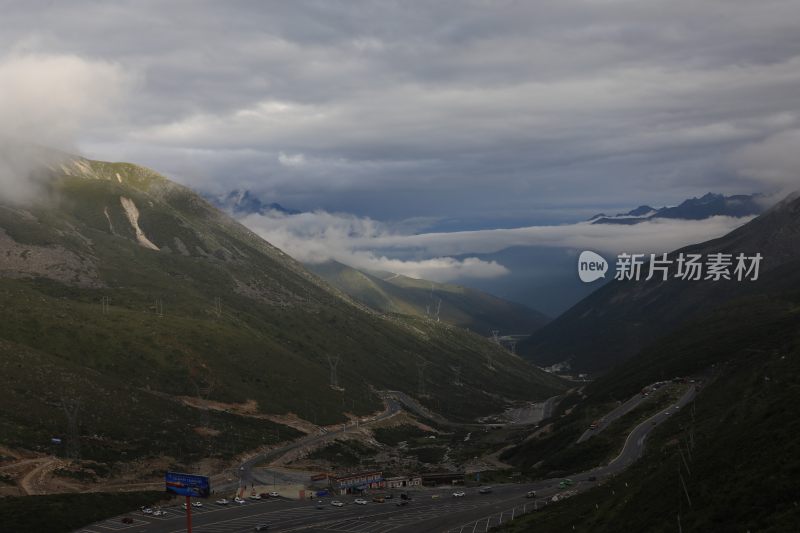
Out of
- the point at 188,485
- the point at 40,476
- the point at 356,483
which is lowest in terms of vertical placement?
the point at 356,483

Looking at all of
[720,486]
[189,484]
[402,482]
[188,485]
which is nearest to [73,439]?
[188,485]

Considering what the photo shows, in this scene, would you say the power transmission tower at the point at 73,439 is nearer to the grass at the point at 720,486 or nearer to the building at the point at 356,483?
the building at the point at 356,483

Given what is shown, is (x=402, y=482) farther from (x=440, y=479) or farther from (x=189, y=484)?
(x=189, y=484)

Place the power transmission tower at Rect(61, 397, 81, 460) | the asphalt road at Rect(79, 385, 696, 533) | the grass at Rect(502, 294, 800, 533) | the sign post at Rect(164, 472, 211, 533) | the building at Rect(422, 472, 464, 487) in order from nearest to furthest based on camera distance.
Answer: the grass at Rect(502, 294, 800, 533), the sign post at Rect(164, 472, 211, 533), the asphalt road at Rect(79, 385, 696, 533), the power transmission tower at Rect(61, 397, 81, 460), the building at Rect(422, 472, 464, 487)

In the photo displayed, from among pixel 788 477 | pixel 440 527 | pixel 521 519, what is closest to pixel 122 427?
pixel 440 527

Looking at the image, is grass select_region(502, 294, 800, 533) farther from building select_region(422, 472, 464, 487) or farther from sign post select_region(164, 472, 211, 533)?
building select_region(422, 472, 464, 487)

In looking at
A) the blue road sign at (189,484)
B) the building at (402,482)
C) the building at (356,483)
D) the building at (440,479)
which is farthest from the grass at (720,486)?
the building at (402,482)

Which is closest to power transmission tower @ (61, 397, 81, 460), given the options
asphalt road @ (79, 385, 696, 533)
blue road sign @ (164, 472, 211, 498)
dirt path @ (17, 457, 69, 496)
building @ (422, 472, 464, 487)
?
dirt path @ (17, 457, 69, 496)
